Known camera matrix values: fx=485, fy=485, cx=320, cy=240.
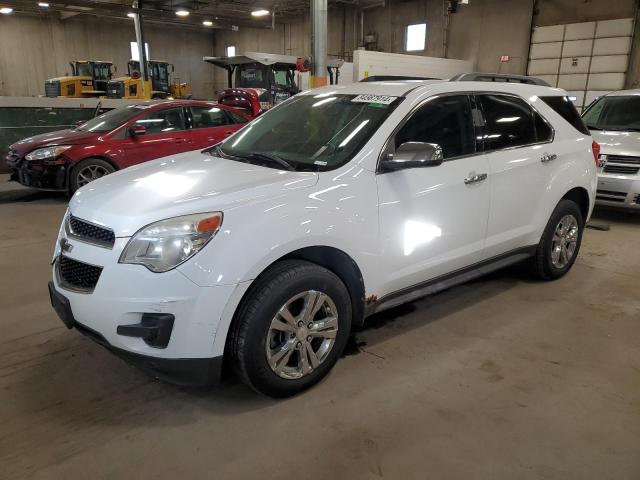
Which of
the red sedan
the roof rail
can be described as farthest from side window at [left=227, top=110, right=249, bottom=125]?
the roof rail

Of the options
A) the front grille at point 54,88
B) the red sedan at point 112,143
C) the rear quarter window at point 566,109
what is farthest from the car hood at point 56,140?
the front grille at point 54,88

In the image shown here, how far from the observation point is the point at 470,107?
10.8ft

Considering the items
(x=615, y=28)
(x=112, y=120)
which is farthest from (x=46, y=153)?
(x=615, y=28)

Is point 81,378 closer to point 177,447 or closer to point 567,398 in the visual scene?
point 177,447

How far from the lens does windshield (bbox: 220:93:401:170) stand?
277cm

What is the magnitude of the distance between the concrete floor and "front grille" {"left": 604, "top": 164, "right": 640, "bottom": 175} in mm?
3314

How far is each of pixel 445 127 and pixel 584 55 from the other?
47.3ft

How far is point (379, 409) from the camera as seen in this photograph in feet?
8.14

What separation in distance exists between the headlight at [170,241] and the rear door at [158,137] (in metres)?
5.46

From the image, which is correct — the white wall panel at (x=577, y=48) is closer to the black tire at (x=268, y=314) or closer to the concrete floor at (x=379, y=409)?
the concrete floor at (x=379, y=409)

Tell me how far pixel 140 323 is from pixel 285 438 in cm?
85

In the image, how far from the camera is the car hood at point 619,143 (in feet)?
20.5

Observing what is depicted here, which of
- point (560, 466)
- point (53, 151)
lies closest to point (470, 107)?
point (560, 466)

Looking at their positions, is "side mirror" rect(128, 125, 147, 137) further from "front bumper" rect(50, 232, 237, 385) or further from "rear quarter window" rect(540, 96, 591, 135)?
"rear quarter window" rect(540, 96, 591, 135)
